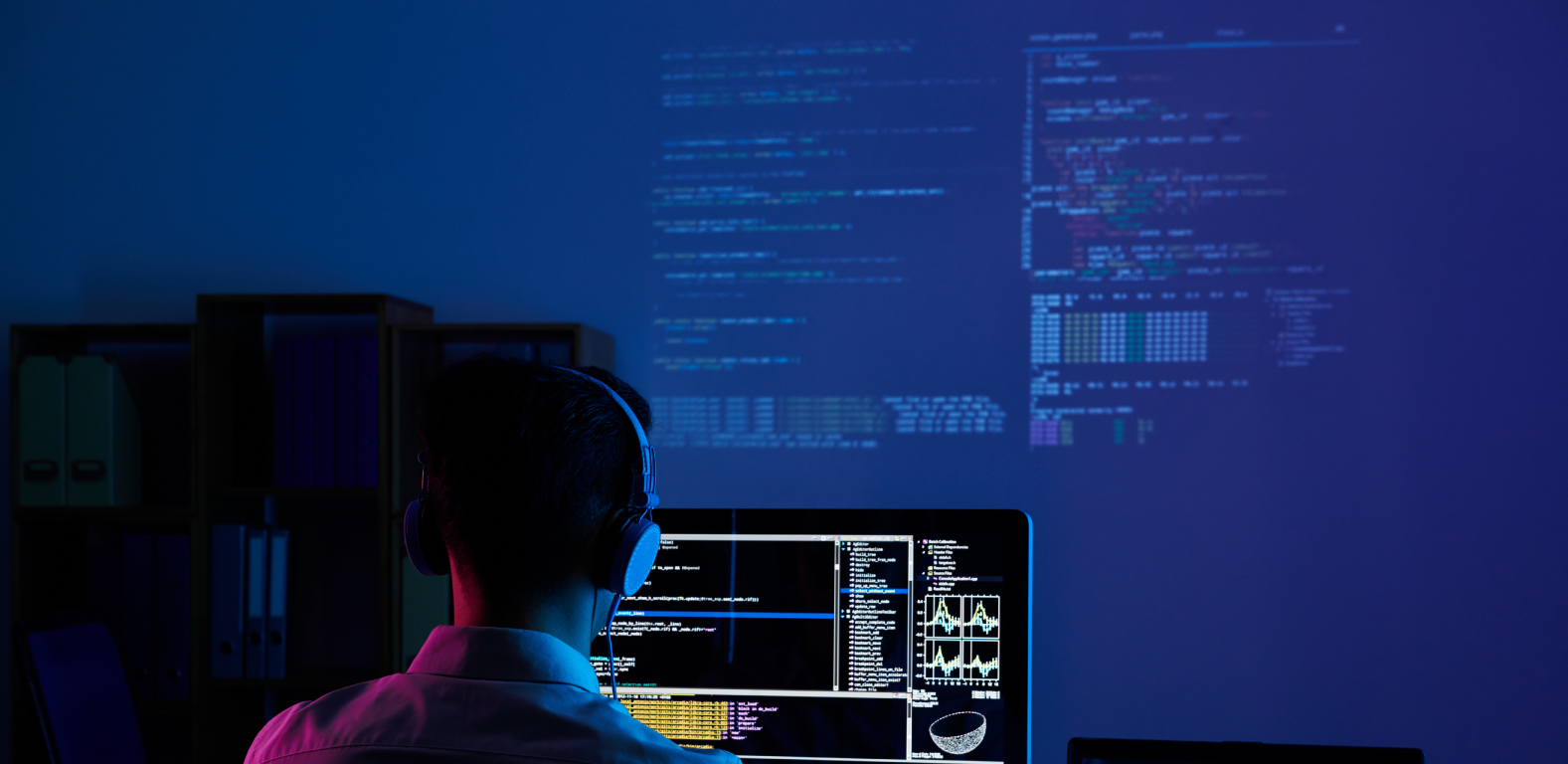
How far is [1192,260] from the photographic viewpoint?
2.25 meters

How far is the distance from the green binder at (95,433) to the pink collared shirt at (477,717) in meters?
1.63

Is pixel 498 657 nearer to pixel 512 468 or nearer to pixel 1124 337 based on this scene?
pixel 512 468

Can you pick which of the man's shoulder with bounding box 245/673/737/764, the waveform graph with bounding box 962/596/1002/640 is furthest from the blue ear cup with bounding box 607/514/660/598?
the waveform graph with bounding box 962/596/1002/640

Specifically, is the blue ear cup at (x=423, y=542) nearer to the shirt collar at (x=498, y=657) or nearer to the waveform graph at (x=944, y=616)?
the shirt collar at (x=498, y=657)

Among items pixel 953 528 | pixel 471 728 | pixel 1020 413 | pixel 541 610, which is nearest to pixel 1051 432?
pixel 1020 413

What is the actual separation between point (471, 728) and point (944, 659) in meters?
0.69

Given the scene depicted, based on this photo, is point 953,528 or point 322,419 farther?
point 322,419

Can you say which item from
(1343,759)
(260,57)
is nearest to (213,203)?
(260,57)

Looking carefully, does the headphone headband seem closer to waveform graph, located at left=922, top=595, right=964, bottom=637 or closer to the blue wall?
waveform graph, located at left=922, top=595, right=964, bottom=637

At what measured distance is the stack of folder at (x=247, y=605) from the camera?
6.88 ft

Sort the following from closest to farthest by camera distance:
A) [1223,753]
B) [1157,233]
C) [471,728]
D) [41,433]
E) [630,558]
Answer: [471,728]
[630,558]
[1223,753]
[41,433]
[1157,233]

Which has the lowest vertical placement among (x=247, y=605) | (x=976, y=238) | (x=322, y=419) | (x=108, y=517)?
(x=247, y=605)

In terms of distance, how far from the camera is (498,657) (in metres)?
0.85

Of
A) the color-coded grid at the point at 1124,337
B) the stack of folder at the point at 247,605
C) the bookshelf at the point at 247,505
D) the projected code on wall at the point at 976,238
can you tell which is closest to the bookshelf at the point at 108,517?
the bookshelf at the point at 247,505
